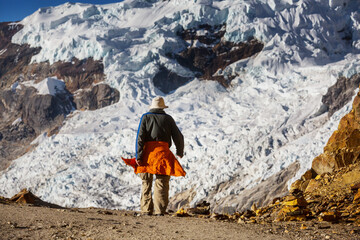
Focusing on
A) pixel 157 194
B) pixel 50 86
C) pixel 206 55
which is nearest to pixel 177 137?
pixel 157 194

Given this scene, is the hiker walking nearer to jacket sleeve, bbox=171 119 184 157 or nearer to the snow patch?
jacket sleeve, bbox=171 119 184 157

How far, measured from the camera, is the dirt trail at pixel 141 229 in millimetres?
3635

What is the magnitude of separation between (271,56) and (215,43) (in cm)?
998

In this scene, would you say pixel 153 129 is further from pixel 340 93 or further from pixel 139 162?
pixel 340 93

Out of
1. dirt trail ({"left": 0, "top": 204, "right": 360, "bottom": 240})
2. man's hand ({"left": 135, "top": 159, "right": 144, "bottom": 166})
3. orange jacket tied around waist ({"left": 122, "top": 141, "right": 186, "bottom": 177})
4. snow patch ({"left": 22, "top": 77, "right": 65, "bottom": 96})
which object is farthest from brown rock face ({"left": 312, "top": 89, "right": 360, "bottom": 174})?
snow patch ({"left": 22, "top": 77, "right": 65, "bottom": 96})

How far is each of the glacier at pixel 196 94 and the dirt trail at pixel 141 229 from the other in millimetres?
19559

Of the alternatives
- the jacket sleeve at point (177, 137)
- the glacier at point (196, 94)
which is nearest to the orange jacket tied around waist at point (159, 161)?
the jacket sleeve at point (177, 137)

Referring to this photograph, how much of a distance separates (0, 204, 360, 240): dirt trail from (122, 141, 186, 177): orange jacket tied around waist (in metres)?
0.67

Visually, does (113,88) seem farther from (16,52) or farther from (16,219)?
(16,219)

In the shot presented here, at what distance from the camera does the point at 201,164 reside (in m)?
27.5

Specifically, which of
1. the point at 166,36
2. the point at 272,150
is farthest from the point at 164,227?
the point at 166,36

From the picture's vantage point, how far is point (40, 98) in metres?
44.9

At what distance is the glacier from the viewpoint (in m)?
26.7

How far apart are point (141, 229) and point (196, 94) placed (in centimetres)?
3524
